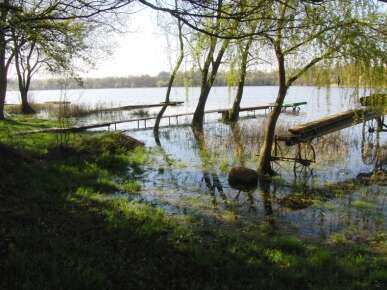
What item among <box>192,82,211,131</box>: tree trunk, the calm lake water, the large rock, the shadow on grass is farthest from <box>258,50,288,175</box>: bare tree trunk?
<box>192,82,211,131</box>: tree trunk

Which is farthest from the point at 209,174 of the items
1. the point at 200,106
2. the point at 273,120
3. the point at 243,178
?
the point at 200,106

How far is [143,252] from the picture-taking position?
19.2 feet

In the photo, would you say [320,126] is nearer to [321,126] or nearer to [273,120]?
[321,126]

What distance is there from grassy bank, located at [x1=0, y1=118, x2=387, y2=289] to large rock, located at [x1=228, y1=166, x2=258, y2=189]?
10.3ft

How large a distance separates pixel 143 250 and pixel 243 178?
6149mm

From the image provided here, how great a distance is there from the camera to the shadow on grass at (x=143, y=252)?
493 centimetres

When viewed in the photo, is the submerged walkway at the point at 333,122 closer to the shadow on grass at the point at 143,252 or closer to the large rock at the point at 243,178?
the large rock at the point at 243,178

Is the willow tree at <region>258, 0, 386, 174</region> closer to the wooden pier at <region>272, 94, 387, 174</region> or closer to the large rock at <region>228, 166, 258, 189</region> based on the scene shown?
the wooden pier at <region>272, 94, 387, 174</region>

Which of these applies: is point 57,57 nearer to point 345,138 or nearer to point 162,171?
point 162,171

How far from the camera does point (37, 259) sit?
5.12 metres

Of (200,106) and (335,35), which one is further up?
(335,35)

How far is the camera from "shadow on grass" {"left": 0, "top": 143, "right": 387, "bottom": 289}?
4934 millimetres

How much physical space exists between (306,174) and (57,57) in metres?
8.11

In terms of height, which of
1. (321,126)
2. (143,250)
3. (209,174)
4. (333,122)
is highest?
(333,122)
